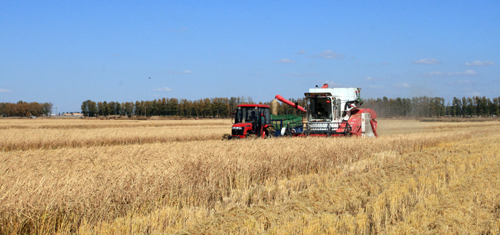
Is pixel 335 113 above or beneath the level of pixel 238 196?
above

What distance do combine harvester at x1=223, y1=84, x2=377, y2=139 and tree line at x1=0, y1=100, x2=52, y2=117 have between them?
13758cm

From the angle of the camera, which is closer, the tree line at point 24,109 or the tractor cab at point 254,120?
the tractor cab at point 254,120

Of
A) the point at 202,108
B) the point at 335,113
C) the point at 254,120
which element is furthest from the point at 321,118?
the point at 202,108

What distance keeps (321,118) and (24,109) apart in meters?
144

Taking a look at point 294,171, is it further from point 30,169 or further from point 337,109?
point 337,109

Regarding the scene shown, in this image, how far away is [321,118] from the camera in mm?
18141

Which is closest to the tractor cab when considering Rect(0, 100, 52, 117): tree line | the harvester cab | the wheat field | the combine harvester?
the combine harvester

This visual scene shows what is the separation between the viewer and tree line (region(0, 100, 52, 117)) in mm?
133750

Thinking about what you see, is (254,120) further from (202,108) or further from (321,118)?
(202,108)

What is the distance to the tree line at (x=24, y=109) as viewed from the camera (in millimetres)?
133750

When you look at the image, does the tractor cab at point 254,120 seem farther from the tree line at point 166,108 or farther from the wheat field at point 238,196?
the tree line at point 166,108

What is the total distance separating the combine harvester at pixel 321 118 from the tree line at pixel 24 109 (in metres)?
138

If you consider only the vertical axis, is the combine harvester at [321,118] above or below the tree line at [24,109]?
below

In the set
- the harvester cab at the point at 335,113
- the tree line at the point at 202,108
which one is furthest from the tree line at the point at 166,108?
the harvester cab at the point at 335,113
